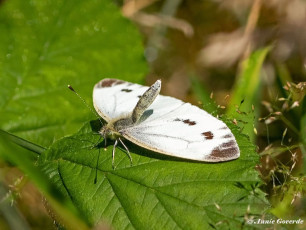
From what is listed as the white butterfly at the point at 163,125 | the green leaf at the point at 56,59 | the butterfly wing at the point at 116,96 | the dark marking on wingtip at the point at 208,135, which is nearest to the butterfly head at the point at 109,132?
the white butterfly at the point at 163,125

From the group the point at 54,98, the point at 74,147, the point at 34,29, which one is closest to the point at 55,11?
the point at 34,29

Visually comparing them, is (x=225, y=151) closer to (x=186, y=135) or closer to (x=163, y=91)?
(x=186, y=135)

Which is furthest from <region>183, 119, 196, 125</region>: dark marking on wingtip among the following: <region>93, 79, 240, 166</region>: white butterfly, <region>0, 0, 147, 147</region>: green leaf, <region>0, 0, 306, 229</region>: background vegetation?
<region>0, 0, 147, 147</region>: green leaf

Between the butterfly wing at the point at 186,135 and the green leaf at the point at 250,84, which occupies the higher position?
the butterfly wing at the point at 186,135

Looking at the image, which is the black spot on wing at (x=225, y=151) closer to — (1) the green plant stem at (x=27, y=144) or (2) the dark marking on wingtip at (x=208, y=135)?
(2) the dark marking on wingtip at (x=208, y=135)

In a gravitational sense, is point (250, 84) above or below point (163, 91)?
above

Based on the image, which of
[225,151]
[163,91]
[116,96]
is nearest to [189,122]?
[225,151]
